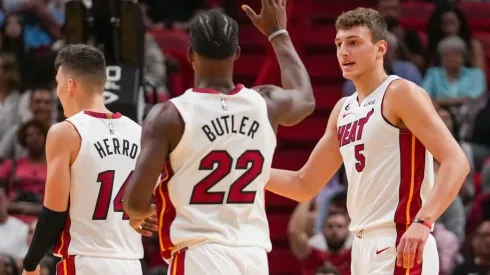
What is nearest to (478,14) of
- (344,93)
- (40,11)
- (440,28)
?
(440,28)

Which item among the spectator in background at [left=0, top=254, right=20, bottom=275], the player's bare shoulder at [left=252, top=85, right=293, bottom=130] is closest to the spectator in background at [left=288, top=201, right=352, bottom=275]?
the spectator in background at [left=0, top=254, right=20, bottom=275]

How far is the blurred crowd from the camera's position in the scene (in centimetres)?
1082

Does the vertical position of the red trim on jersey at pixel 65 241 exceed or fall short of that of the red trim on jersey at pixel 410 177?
it falls short

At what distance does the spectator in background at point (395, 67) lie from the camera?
41.1 ft

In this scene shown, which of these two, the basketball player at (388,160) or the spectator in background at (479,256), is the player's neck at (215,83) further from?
the spectator in background at (479,256)

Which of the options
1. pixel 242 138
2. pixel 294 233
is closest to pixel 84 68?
pixel 242 138

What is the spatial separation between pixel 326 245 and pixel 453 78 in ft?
11.1

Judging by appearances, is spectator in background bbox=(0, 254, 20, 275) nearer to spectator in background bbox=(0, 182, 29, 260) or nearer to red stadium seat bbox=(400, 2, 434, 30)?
spectator in background bbox=(0, 182, 29, 260)

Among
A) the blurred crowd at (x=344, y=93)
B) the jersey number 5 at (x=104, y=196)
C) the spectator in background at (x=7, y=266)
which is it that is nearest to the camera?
the jersey number 5 at (x=104, y=196)

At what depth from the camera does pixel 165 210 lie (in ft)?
18.1

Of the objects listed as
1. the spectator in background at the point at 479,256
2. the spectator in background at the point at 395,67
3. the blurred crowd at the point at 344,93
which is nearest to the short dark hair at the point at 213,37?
the blurred crowd at the point at 344,93

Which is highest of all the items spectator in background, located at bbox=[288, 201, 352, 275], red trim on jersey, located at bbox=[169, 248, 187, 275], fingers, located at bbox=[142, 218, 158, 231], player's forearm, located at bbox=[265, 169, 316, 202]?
player's forearm, located at bbox=[265, 169, 316, 202]

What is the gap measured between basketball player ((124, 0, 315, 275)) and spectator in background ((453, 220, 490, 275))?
5.26 metres

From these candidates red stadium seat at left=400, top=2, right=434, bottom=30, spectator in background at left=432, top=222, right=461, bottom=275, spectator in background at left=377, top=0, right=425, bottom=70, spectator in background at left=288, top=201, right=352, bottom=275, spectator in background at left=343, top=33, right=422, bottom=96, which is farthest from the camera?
red stadium seat at left=400, top=2, right=434, bottom=30
